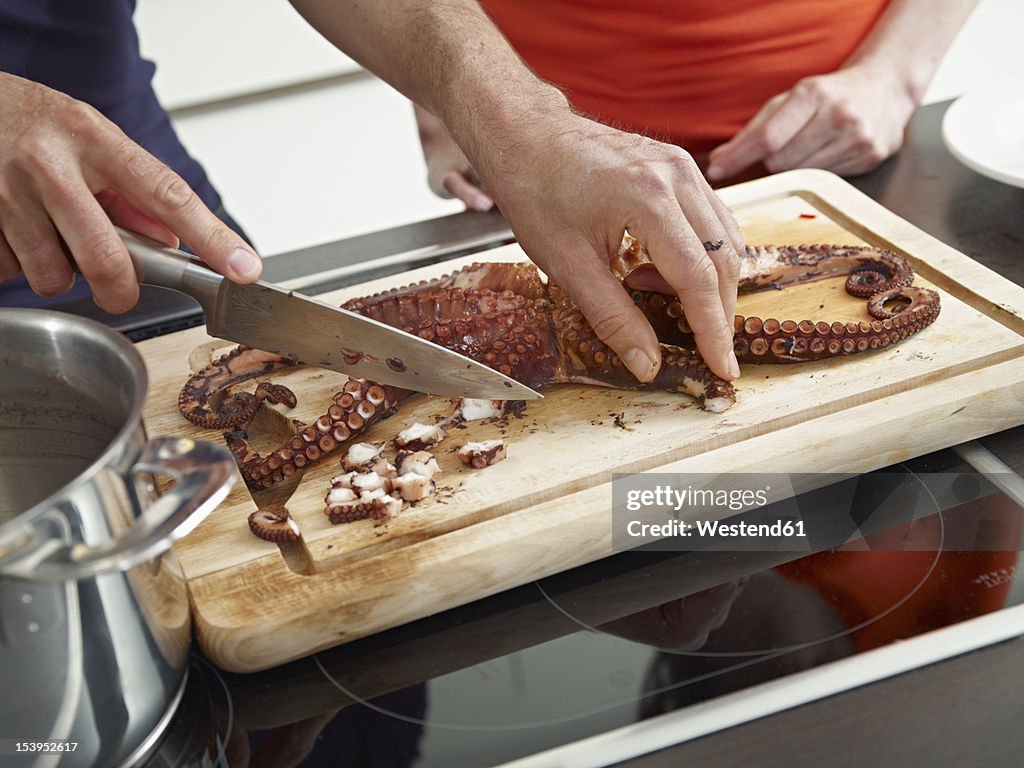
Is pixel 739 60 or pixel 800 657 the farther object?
pixel 739 60

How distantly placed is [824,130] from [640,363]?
900mm

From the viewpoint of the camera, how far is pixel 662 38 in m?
2.15

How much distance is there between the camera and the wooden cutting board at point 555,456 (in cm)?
116

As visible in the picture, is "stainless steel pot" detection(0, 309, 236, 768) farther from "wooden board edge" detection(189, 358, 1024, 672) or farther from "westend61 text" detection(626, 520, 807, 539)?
"westend61 text" detection(626, 520, 807, 539)

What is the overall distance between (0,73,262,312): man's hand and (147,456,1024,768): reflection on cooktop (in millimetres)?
472

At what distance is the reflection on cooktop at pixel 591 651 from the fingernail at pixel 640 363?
10.2 inches

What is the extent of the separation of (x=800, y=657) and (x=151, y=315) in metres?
1.28

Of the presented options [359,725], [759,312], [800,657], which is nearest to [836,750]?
[800,657]

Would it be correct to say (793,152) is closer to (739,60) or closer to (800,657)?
(739,60)

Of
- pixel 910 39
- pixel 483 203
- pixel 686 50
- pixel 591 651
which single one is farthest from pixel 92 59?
pixel 910 39

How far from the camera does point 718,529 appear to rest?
1265mm

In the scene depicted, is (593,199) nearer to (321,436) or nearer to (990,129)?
(321,436)

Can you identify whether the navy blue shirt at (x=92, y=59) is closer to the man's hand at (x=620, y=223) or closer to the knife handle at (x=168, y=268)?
the knife handle at (x=168, y=268)

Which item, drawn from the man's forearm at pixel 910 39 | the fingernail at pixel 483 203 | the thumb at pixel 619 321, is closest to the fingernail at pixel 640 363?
the thumb at pixel 619 321
